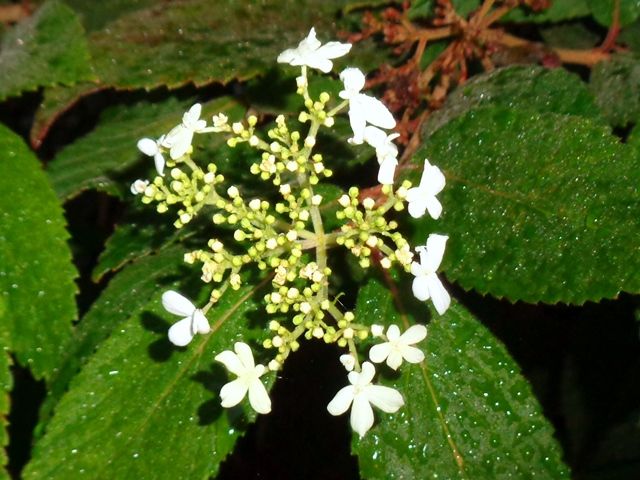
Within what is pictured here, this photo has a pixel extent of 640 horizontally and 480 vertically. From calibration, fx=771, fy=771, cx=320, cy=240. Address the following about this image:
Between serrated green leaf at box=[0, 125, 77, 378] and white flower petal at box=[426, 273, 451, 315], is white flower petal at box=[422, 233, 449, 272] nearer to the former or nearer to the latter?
white flower petal at box=[426, 273, 451, 315]

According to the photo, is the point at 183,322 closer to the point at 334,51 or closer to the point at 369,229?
the point at 369,229

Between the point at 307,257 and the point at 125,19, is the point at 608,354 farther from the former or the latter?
the point at 125,19

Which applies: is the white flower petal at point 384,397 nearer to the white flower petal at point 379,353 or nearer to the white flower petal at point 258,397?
the white flower petal at point 379,353

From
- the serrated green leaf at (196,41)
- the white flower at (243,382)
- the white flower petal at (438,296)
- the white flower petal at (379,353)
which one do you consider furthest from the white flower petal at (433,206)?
the serrated green leaf at (196,41)

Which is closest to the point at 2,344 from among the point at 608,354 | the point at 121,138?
the point at 121,138

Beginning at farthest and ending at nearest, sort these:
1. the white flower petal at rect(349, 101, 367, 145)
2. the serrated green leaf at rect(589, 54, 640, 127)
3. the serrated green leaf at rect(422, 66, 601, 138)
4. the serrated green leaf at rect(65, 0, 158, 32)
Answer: the serrated green leaf at rect(65, 0, 158, 32) → the serrated green leaf at rect(589, 54, 640, 127) → the serrated green leaf at rect(422, 66, 601, 138) → the white flower petal at rect(349, 101, 367, 145)

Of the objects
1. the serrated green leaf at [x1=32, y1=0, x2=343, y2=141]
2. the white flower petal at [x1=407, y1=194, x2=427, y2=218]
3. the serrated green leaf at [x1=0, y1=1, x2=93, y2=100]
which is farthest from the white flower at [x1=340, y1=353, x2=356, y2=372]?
the serrated green leaf at [x1=0, y1=1, x2=93, y2=100]
